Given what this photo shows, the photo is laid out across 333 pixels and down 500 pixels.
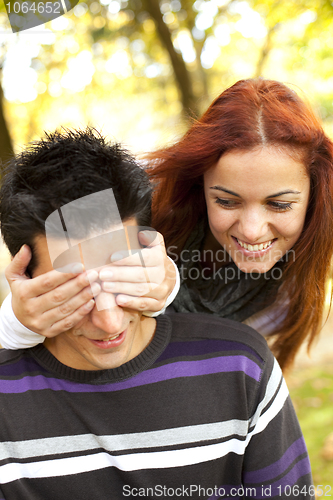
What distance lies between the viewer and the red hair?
1732mm

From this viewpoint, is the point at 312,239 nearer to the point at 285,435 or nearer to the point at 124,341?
the point at 285,435

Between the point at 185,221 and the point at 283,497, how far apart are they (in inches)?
50.2

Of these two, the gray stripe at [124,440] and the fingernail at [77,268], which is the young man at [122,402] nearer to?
the gray stripe at [124,440]

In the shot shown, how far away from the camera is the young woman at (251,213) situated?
169 cm

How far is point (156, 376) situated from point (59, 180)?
28.4 inches

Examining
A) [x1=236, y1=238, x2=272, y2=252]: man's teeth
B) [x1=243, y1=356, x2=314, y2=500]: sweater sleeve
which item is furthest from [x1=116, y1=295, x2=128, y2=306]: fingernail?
[x1=236, y1=238, x2=272, y2=252]: man's teeth

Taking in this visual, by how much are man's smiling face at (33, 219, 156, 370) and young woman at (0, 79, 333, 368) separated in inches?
2.5

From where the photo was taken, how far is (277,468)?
4.63ft

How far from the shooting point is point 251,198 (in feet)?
5.59

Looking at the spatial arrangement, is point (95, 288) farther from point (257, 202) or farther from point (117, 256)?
point (257, 202)

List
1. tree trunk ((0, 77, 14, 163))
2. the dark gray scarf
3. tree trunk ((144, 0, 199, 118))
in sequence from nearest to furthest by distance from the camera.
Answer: the dark gray scarf
tree trunk ((0, 77, 14, 163))
tree trunk ((144, 0, 199, 118))

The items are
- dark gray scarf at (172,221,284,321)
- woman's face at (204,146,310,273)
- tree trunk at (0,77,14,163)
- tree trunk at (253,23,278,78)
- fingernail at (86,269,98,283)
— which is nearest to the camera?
fingernail at (86,269,98,283)

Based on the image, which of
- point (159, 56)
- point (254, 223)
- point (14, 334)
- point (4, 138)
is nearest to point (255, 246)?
point (254, 223)

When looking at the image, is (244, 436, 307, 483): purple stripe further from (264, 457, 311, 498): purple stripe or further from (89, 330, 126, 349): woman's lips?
(89, 330, 126, 349): woman's lips
